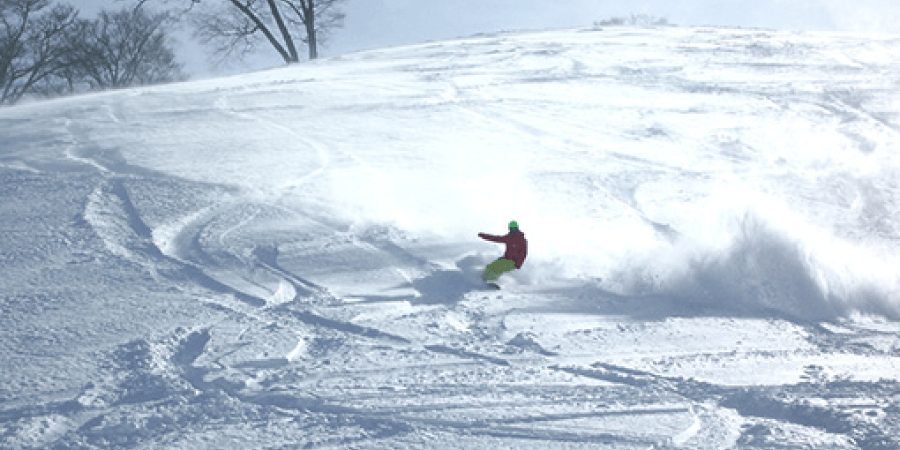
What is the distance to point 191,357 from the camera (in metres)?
5.18

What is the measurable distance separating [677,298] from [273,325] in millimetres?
3521

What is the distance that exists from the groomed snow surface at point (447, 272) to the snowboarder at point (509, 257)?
18 cm

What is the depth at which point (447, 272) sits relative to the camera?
292 inches

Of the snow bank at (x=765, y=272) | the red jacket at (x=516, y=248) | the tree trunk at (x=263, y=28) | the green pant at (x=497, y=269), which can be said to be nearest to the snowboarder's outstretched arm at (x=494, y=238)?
the red jacket at (x=516, y=248)

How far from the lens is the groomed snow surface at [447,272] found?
175 inches

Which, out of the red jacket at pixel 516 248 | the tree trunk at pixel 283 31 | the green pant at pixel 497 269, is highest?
the tree trunk at pixel 283 31

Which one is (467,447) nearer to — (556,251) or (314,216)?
(556,251)

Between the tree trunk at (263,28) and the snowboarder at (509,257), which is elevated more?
the tree trunk at (263,28)

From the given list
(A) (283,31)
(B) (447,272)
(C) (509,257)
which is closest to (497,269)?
(C) (509,257)

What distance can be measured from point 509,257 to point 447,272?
62 centimetres

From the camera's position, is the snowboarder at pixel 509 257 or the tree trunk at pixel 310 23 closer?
the snowboarder at pixel 509 257

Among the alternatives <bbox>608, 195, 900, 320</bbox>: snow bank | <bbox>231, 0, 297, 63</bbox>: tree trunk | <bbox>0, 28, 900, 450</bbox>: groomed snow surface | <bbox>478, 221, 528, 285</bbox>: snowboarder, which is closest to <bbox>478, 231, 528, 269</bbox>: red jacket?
→ <bbox>478, 221, 528, 285</bbox>: snowboarder

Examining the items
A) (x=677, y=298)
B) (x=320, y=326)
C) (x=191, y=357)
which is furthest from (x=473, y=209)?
(x=191, y=357)

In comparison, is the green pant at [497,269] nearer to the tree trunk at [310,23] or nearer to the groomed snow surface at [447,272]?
the groomed snow surface at [447,272]
